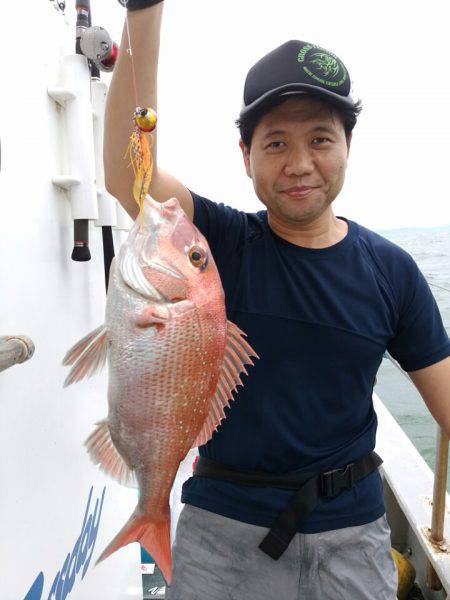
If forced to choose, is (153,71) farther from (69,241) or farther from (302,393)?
(302,393)

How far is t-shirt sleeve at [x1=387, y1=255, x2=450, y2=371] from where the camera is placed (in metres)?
1.92

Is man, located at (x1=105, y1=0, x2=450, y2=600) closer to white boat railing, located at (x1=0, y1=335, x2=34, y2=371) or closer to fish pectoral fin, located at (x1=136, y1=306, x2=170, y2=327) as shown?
fish pectoral fin, located at (x1=136, y1=306, x2=170, y2=327)

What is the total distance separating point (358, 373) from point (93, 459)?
40.2 inches

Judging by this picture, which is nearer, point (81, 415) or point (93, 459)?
point (93, 459)

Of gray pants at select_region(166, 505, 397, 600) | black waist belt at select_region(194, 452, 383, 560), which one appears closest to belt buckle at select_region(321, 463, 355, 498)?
black waist belt at select_region(194, 452, 383, 560)

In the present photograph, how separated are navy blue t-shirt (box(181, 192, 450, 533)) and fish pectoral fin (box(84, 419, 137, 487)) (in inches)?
18.6

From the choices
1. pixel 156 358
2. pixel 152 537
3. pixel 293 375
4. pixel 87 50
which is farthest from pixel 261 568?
pixel 87 50

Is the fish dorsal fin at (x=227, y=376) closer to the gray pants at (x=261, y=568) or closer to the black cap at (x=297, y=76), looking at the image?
the gray pants at (x=261, y=568)

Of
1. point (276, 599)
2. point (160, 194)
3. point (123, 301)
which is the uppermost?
point (160, 194)

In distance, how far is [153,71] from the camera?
1.46m

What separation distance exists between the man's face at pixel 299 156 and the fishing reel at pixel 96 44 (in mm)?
604

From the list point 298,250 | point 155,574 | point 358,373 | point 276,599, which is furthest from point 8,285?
point 155,574

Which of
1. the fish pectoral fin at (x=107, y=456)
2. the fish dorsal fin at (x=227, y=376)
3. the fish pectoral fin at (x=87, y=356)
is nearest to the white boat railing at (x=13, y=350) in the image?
the fish pectoral fin at (x=87, y=356)

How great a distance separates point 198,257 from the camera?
135 centimetres
